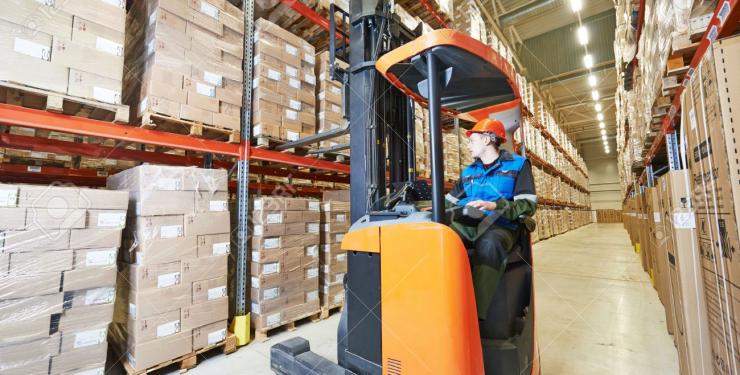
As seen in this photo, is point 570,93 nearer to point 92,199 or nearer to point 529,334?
point 529,334

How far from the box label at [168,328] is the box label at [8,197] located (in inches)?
51.4

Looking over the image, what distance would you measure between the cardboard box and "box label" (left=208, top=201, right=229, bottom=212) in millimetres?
1054

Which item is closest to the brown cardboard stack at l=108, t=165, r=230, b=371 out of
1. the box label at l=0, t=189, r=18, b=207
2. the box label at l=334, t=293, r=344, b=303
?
the box label at l=0, t=189, r=18, b=207

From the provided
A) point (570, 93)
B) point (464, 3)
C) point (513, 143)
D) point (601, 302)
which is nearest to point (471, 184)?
point (513, 143)

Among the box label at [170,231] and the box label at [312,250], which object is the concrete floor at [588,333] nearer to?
the box label at [312,250]

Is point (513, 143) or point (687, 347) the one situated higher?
point (513, 143)

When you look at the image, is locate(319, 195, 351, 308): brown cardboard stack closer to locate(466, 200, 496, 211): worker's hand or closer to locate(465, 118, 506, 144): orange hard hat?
locate(465, 118, 506, 144): orange hard hat

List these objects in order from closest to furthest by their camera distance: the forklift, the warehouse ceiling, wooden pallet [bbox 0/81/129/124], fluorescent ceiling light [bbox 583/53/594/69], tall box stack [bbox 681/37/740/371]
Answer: tall box stack [bbox 681/37/740/371], the forklift, wooden pallet [bbox 0/81/129/124], the warehouse ceiling, fluorescent ceiling light [bbox 583/53/594/69]

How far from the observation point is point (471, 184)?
6.77ft

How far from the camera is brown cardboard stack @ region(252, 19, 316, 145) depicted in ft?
11.4

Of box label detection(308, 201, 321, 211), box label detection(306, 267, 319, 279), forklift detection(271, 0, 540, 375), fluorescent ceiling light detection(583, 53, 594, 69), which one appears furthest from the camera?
fluorescent ceiling light detection(583, 53, 594, 69)

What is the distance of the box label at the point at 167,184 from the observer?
2.66m

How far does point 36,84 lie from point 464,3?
6173 millimetres

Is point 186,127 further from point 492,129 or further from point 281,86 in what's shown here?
point 492,129
